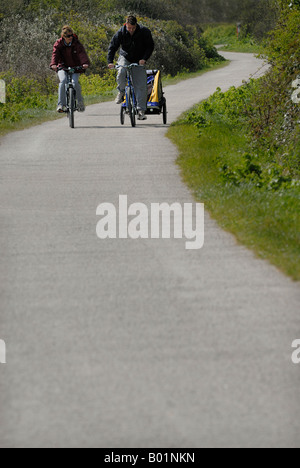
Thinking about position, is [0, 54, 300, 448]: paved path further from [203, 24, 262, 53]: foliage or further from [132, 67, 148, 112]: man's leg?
[203, 24, 262, 53]: foliage

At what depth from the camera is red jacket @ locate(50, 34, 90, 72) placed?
17938mm

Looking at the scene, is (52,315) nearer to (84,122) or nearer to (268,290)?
(268,290)

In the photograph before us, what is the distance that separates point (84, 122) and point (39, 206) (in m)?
9.81

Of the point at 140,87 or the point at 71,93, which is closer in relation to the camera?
the point at 140,87

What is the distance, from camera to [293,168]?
12.6 metres

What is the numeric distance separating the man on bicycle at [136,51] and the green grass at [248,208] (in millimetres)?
3375

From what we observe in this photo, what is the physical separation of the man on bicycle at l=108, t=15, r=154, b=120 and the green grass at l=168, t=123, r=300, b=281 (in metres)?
3.38
